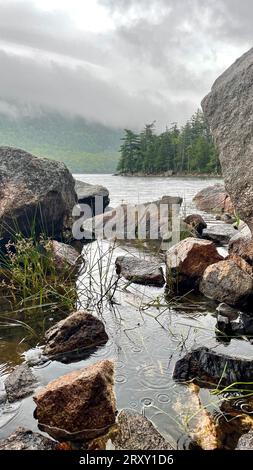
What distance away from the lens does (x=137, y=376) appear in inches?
182

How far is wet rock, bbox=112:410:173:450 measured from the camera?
11.1 feet

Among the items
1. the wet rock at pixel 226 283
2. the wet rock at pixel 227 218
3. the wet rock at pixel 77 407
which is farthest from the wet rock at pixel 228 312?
the wet rock at pixel 227 218

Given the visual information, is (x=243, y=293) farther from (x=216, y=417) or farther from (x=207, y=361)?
(x=216, y=417)

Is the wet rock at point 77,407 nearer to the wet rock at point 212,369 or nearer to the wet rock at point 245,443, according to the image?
the wet rock at point 212,369

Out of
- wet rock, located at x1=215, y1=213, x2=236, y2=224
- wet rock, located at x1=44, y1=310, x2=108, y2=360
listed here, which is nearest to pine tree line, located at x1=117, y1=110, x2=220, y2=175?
wet rock, located at x1=215, y1=213, x2=236, y2=224

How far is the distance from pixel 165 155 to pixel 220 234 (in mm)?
99442

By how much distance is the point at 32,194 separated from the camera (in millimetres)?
11422

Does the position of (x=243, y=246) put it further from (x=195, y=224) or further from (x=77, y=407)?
(x=195, y=224)

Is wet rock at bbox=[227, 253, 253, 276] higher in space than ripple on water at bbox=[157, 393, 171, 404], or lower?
higher

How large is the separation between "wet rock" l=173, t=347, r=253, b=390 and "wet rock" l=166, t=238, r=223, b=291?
326 cm

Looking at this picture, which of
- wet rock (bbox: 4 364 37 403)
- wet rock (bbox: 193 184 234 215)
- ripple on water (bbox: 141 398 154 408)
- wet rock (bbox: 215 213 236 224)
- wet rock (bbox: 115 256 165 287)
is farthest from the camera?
wet rock (bbox: 193 184 234 215)

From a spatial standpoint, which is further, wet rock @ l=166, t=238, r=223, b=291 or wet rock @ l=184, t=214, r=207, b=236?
wet rock @ l=184, t=214, r=207, b=236

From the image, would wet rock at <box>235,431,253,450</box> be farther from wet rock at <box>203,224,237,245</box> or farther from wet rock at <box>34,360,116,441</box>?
wet rock at <box>203,224,237,245</box>

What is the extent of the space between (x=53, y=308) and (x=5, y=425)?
2.97 metres
